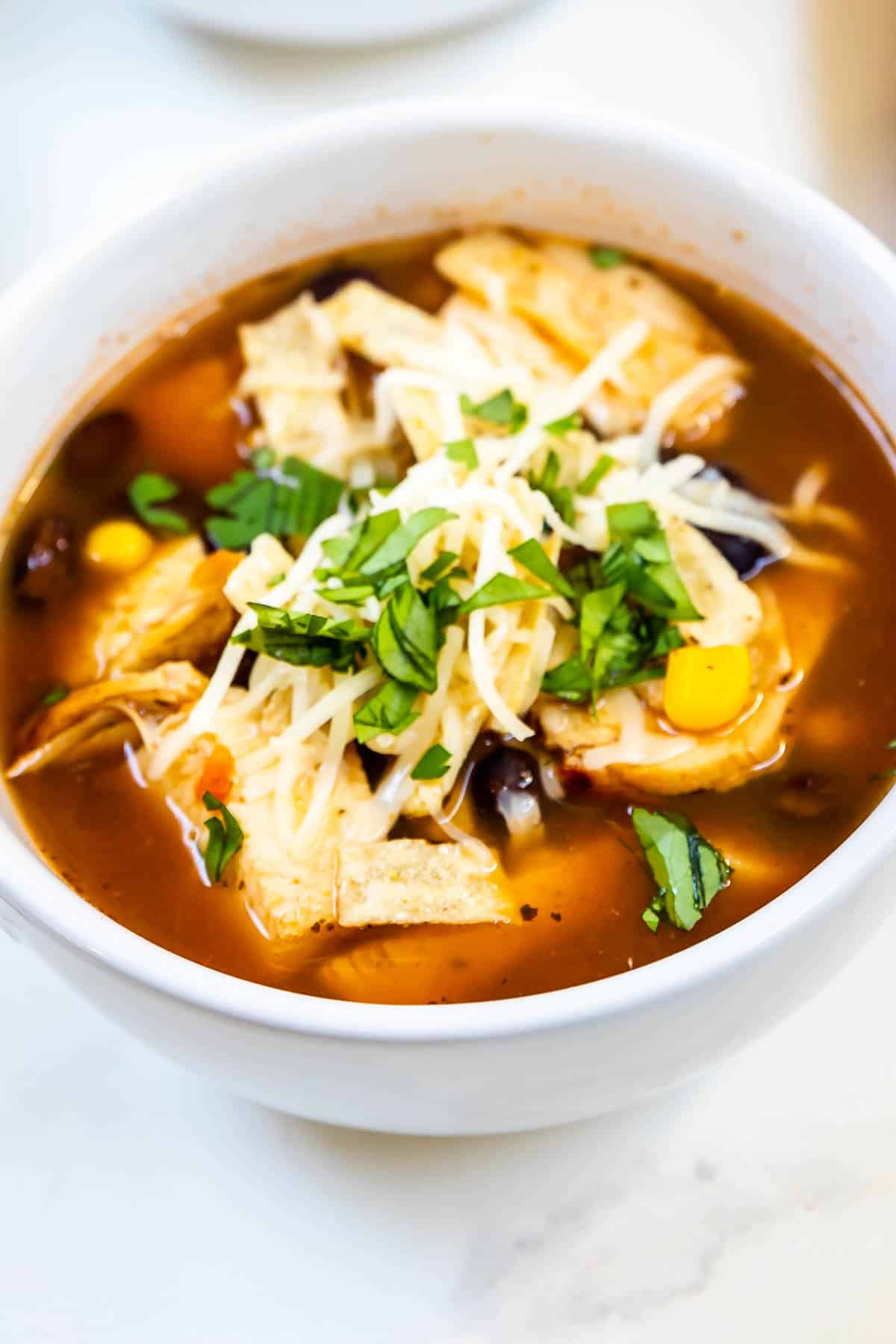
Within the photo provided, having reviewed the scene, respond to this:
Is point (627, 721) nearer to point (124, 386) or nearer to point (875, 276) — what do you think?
point (875, 276)

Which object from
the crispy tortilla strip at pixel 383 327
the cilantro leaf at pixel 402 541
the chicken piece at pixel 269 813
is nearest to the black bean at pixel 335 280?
the crispy tortilla strip at pixel 383 327

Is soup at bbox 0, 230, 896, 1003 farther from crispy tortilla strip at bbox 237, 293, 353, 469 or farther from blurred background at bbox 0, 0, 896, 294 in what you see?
blurred background at bbox 0, 0, 896, 294

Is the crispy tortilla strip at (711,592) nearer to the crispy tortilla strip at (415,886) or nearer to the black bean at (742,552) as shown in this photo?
the black bean at (742,552)

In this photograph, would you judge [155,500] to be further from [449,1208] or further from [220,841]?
[449,1208]

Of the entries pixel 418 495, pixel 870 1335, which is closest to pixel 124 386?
pixel 418 495

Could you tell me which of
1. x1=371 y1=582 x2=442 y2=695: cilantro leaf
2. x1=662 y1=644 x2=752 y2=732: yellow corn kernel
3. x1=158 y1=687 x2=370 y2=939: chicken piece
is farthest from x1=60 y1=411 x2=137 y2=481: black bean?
x1=662 y1=644 x2=752 y2=732: yellow corn kernel
